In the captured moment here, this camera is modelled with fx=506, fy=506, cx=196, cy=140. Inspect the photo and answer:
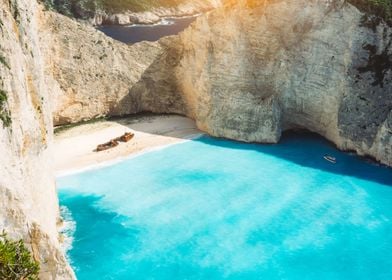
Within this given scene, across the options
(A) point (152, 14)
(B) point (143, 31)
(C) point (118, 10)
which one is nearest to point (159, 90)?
(B) point (143, 31)

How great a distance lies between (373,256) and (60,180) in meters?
23.0

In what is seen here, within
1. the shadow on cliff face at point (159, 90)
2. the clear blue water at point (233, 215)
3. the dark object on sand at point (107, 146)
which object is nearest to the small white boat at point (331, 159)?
the clear blue water at point (233, 215)

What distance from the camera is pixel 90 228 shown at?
32188mm

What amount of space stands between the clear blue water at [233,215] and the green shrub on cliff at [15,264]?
12.1 m

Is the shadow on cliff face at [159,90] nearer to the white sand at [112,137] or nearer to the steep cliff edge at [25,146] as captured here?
the white sand at [112,137]

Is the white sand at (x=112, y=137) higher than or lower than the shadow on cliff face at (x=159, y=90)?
lower

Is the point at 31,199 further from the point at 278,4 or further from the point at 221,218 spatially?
the point at 278,4

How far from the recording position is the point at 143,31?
11362 centimetres

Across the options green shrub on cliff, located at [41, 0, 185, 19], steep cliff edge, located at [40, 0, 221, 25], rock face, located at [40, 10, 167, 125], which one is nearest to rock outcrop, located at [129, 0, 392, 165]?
rock face, located at [40, 10, 167, 125]

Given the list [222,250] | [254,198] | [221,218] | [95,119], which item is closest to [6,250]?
[222,250]

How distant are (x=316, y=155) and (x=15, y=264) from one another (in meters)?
31.8

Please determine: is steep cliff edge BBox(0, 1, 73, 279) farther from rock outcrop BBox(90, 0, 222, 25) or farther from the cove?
rock outcrop BBox(90, 0, 222, 25)

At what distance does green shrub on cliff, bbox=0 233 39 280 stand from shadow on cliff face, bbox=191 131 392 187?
28785mm

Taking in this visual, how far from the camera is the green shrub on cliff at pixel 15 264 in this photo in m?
14.7
